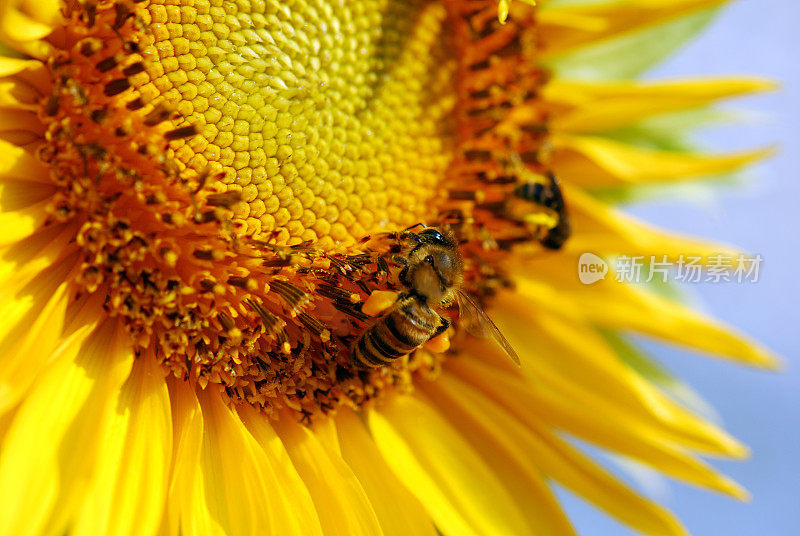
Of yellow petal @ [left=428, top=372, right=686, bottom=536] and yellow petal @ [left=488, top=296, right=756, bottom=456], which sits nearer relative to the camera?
yellow petal @ [left=428, top=372, right=686, bottom=536]

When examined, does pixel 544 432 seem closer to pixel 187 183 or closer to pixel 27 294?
pixel 187 183

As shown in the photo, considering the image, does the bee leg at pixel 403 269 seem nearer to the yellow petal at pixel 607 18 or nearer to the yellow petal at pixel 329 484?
the yellow petal at pixel 329 484

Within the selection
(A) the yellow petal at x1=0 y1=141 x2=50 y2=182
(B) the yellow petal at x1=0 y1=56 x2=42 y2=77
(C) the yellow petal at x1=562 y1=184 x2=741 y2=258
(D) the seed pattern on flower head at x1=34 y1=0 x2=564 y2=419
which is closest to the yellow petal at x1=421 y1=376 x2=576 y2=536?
(D) the seed pattern on flower head at x1=34 y1=0 x2=564 y2=419

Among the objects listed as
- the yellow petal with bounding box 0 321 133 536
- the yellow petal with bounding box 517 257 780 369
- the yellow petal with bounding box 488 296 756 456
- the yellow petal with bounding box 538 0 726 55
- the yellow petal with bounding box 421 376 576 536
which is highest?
the yellow petal with bounding box 538 0 726 55

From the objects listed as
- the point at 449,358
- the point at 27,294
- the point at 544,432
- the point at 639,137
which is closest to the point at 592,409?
the point at 544,432

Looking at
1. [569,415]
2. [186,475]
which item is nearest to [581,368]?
[569,415]

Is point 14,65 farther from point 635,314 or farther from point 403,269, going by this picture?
point 635,314

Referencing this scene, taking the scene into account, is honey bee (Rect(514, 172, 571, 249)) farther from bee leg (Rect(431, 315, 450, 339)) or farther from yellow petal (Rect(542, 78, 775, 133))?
bee leg (Rect(431, 315, 450, 339))
